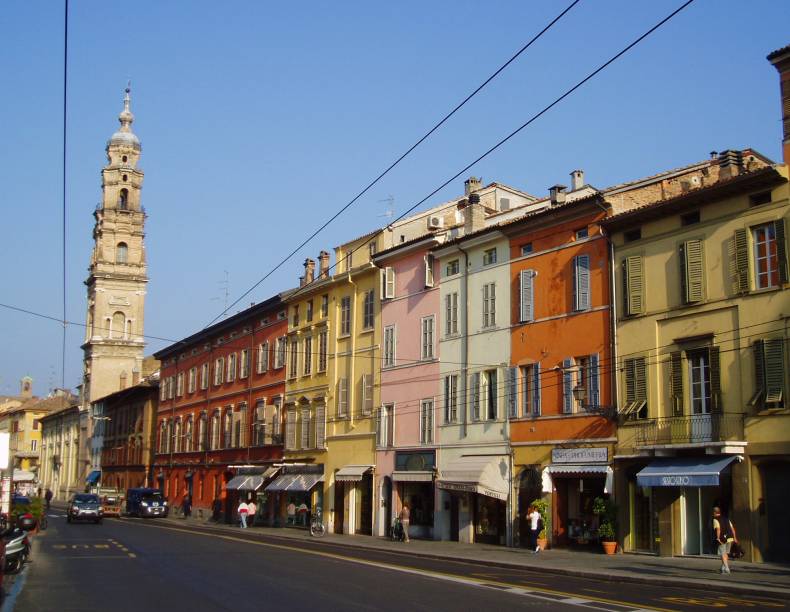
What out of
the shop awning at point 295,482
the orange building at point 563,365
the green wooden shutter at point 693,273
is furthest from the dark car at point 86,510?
the green wooden shutter at point 693,273

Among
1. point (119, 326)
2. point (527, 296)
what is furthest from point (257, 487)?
point (119, 326)

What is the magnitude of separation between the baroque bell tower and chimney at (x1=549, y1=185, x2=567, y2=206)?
250 feet

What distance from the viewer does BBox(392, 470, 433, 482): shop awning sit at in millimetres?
40531

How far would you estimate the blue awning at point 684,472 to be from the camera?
26.9m

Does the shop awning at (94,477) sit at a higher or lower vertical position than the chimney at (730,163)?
lower

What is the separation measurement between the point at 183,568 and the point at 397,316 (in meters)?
21.5

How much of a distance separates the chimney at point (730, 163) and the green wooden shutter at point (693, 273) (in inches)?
156

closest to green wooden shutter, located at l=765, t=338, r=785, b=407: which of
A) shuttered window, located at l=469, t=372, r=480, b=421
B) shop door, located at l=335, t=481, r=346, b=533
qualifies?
shuttered window, located at l=469, t=372, r=480, b=421

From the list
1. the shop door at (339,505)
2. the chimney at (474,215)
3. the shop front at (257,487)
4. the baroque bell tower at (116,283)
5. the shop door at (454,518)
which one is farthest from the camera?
the baroque bell tower at (116,283)

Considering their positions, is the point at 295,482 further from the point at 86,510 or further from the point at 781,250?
the point at 781,250

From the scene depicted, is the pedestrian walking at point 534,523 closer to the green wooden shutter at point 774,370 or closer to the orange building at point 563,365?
the orange building at point 563,365

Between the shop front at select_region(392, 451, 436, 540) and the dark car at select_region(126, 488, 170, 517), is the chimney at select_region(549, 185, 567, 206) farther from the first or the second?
the dark car at select_region(126, 488, 170, 517)

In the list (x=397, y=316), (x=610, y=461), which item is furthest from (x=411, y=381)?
(x=610, y=461)

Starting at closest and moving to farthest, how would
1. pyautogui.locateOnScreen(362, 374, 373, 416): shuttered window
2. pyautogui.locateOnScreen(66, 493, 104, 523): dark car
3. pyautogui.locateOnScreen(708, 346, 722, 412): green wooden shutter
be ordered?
1. pyautogui.locateOnScreen(708, 346, 722, 412): green wooden shutter
2. pyautogui.locateOnScreen(362, 374, 373, 416): shuttered window
3. pyautogui.locateOnScreen(66, 493, 104, 523): dark car
